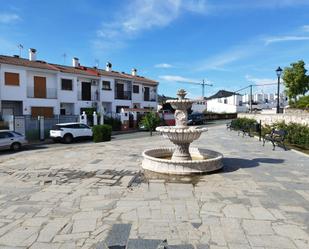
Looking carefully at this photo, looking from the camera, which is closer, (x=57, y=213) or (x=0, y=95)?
(x=57, y=213)

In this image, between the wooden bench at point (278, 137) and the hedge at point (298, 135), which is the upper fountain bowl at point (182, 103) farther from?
the hedge at point (298, 135)

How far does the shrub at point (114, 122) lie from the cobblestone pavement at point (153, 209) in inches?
851

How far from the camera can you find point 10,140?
56.5 feet

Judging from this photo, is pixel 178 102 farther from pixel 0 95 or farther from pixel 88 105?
pixel 88 105

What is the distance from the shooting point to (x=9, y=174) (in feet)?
30.2

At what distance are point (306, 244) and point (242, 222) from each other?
102 centimetres

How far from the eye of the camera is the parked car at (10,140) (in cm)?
1691

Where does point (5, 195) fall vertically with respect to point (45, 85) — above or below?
below

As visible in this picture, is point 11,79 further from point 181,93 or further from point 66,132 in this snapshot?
point 181,93

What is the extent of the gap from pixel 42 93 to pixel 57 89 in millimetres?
1746

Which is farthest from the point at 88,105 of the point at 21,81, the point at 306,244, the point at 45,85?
the point at 306,244

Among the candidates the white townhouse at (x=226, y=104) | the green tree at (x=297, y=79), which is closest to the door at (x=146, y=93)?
the green tree at (x=297, y=79)

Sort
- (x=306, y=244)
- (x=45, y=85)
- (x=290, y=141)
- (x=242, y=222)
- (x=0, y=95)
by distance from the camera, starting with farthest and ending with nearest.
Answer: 1. (x=45, y=85)
2. (x=0, y=95)
3. (x=290, y=141)
4. (x=242, y=222)
5. (x=306, y=244)

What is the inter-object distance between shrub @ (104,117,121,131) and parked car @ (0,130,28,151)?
13.4 meters
